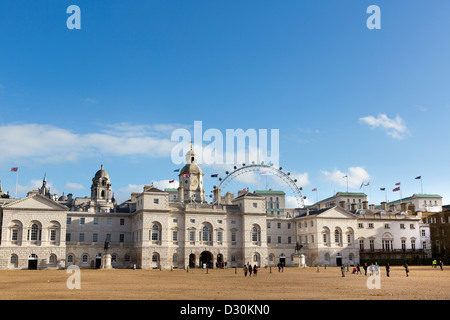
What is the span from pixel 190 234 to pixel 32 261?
945 inches

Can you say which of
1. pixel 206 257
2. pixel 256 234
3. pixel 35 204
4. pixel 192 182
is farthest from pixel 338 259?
pixel 35 204

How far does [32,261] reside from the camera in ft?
222

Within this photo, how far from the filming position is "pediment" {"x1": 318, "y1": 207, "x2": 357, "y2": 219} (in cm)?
8406

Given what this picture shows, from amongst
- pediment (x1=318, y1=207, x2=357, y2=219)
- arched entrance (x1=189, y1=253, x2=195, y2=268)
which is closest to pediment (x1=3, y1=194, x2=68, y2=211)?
arched entrance (x1=189, y1=253, x2=195, y2=268)

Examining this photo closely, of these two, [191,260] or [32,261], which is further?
[191,260]

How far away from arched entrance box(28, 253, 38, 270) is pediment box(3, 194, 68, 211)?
22.7 feet

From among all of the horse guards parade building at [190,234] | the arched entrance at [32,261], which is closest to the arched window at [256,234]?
the horse guards parade building at [190,234]

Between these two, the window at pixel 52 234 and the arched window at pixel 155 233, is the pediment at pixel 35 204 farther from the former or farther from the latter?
the arched window at pixel 155 233

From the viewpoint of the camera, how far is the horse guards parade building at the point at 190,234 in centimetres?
6875

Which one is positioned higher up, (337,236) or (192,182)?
(192,182)

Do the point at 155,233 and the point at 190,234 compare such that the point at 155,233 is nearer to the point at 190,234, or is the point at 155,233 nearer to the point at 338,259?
the point at 190,234
